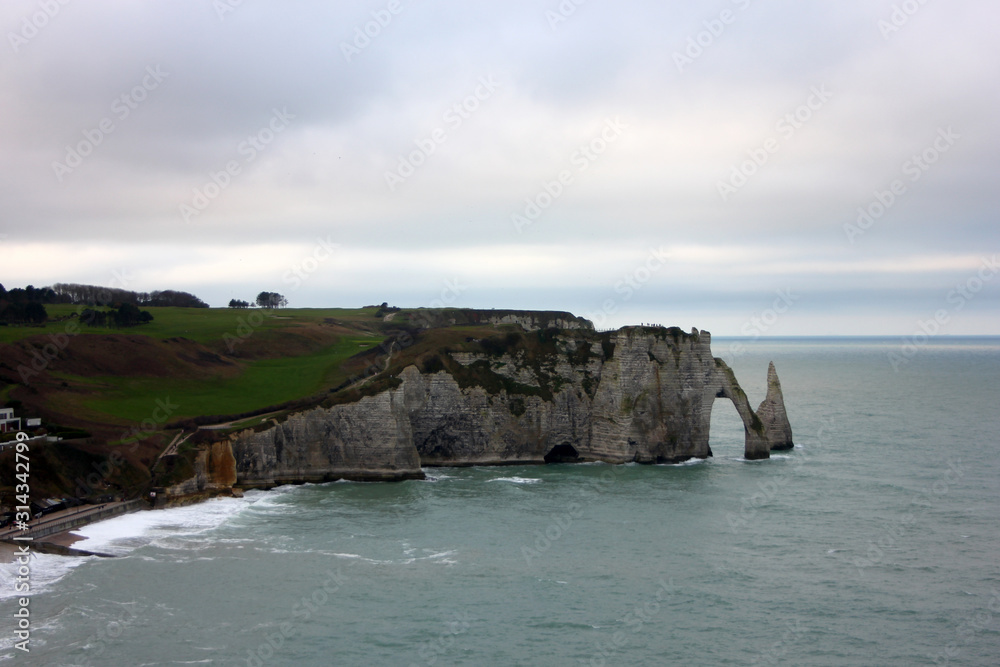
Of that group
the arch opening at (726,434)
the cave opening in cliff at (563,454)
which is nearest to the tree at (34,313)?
the cave opening in cliff at (563,454)

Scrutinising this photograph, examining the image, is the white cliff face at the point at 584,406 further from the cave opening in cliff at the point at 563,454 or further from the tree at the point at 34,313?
the tree at the point at 34,313

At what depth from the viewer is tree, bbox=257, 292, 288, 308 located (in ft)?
442

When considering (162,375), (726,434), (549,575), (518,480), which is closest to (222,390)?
(162,375)

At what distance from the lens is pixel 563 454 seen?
63375 mm

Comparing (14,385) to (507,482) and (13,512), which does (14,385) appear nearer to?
(13,512)

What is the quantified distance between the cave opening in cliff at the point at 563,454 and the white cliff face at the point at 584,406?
0.27 ft

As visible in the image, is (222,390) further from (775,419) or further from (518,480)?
(775,419)

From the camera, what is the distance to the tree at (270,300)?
135 m

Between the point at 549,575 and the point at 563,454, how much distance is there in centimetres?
2941

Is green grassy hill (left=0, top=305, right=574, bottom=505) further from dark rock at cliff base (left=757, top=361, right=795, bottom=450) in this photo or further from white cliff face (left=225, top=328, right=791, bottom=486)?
dark rock at cliff base (left=757, top=361, right=795, bottom=450)

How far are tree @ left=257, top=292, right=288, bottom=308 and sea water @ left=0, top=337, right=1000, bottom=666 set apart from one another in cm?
8806

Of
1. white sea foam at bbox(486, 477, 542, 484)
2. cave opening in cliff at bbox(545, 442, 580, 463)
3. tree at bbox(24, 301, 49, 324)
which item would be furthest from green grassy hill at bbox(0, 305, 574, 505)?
cave opening in cliff at bbox(545, 442, 580, 463)

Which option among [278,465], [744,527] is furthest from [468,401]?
[744,527]

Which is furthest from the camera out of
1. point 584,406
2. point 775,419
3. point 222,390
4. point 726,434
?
point 726,434
